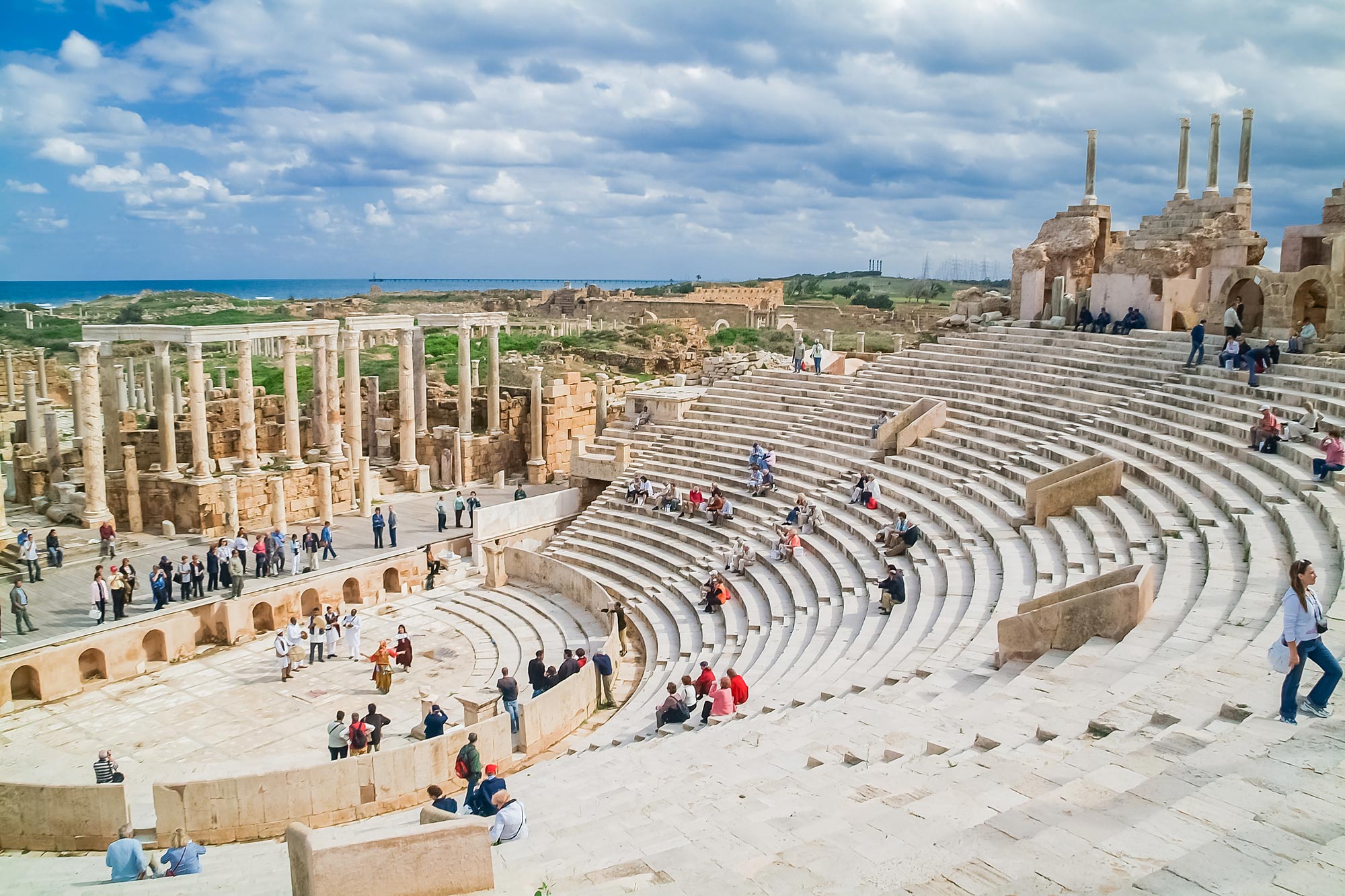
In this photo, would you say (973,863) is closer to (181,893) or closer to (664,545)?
(181,893)

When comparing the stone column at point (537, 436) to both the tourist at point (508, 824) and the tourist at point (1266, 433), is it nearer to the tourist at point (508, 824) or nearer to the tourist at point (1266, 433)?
the tourist at point (1266, 433)

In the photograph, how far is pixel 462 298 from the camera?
4126 inches

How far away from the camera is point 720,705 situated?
12.7 metres

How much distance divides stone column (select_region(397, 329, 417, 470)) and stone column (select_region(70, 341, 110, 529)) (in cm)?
763

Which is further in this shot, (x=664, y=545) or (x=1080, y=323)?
(x=1080, y=323)

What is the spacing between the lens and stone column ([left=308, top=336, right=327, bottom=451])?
91.9 ft

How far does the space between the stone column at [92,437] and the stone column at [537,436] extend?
1139cm

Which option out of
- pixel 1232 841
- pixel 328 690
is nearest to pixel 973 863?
pixel 1232 841

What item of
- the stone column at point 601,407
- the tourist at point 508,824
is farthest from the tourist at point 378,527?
the tourist at point 508,824

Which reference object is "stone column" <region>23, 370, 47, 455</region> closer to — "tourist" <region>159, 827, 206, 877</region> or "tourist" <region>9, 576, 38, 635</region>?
"tourist" <region>9, 576, 38, 635</region>

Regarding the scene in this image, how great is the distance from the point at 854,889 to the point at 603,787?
179 inches

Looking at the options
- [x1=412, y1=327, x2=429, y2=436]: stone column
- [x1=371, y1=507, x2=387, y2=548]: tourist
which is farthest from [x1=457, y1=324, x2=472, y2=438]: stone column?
[x1=371, y1=507, x2=387, y2=548]: tourist

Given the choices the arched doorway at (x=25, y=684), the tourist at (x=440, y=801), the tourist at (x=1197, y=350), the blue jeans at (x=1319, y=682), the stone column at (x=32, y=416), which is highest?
the tourist at (x=1197, y=350)

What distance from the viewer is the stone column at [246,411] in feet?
82.2
